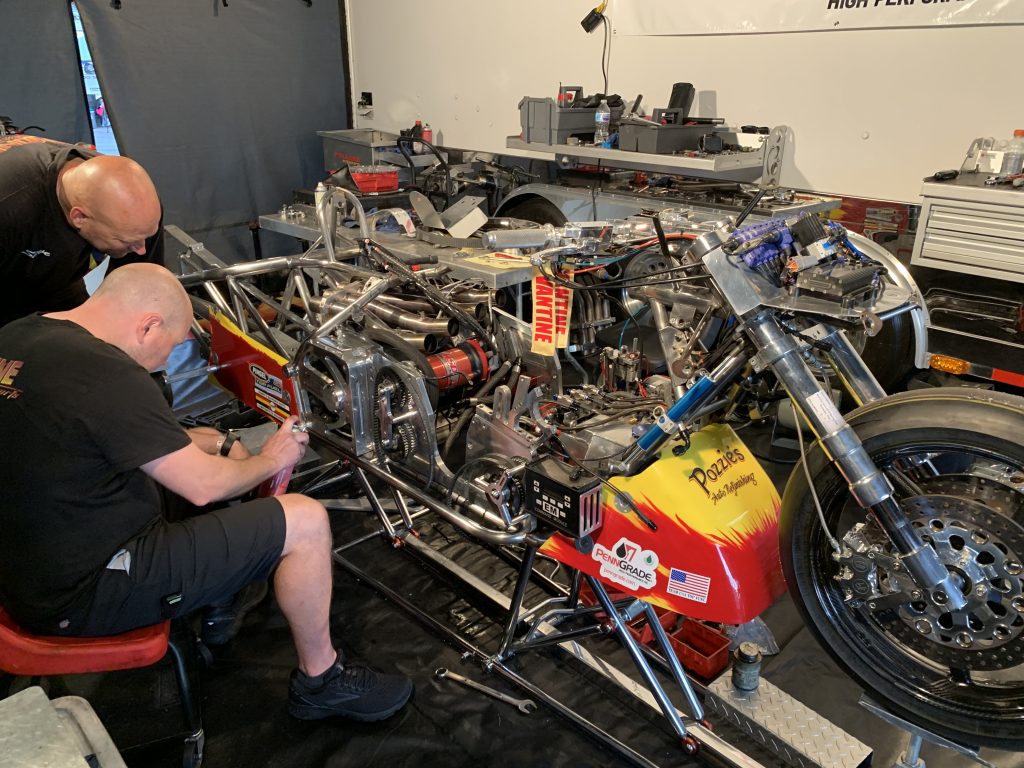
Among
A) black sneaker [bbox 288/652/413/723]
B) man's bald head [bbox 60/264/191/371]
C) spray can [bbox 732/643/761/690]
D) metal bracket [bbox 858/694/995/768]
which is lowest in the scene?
black sneaker [bbox 288/652/413/723]

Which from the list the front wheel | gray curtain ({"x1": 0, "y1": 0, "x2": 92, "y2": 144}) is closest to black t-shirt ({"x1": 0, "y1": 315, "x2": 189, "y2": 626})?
the front wheel

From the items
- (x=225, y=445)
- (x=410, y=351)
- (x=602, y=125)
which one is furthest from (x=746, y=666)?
(x=602, y=125)

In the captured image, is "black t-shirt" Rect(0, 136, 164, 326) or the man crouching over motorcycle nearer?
the man crouching over motorcycle

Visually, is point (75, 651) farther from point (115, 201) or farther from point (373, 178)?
point (373, 178)

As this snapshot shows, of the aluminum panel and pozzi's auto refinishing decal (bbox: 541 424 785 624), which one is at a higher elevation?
pozzi's auto refinishing decal (bbox: 541 424 785 624)

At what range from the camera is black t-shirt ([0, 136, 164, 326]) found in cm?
261

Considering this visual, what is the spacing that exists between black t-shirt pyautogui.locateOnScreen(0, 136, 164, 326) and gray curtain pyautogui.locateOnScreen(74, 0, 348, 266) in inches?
110

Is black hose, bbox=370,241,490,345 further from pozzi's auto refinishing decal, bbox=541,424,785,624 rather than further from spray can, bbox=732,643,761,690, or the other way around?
spray can, bbox=732,643,761,690

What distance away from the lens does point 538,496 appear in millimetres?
1929

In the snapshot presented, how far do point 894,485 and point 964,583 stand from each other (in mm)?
223

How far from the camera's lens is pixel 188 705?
6.43 ft

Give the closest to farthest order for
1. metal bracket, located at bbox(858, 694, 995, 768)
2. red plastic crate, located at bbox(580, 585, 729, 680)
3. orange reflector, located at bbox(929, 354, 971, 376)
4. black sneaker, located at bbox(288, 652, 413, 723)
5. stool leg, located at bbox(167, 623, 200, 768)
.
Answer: metal bracket, located at bbox(858, 694, 995, 768)
stool leg, located at bbox(167, 623, 200, 768)
black sneaker, located at bbox(288, 652, 413, 723)
red plastic crate, located at bbox(580, 585, 729, 680)
orange reflector, located at bbox(929, 354, 971, 376)

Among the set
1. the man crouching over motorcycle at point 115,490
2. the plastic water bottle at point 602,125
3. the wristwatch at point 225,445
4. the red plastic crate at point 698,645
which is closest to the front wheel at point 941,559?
the red plastic crate at point 698,645

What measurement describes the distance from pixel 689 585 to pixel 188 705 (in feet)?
4.34
